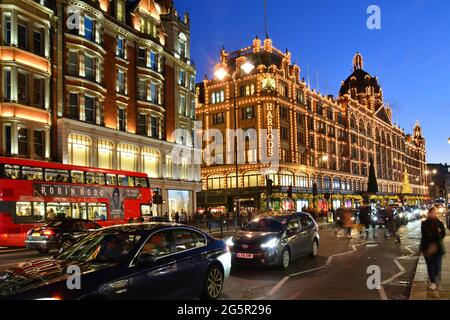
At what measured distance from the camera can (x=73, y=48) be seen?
3625 centimetres

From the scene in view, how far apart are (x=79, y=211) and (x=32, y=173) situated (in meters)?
3.78

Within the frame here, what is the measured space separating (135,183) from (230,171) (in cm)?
3742

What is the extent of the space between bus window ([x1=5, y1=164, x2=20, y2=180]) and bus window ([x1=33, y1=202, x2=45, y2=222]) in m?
1.69

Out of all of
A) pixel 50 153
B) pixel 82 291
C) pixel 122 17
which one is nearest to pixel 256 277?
pixel 82 291

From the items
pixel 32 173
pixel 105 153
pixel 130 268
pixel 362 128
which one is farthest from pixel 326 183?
pixel 130 268

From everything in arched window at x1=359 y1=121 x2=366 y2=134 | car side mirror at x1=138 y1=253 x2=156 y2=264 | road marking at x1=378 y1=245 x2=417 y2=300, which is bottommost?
road marking at x1=378 y1=245 x2=417 y2=300

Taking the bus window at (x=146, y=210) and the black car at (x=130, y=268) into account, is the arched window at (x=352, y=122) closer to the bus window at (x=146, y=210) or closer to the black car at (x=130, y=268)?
the bus window at (x=146, y=210)

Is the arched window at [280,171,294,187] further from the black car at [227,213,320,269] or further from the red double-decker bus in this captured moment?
the black car at [227,213,320,269]

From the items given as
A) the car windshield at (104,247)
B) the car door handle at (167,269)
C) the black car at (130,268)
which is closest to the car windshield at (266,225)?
the black car at (130,268)

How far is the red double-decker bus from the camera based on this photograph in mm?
21500

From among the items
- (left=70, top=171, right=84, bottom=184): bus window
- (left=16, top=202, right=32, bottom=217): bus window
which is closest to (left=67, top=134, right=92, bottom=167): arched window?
(left=70, top=171, right=84, bottom=184): bus window

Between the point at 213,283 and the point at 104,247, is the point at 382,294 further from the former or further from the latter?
the point at 104,247

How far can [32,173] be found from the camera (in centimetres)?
2267
